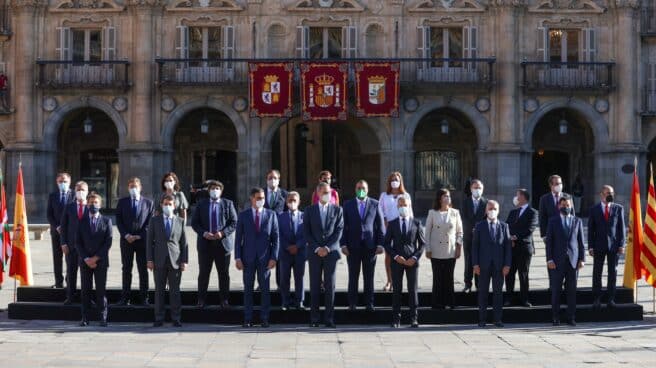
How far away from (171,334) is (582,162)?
29193 mm

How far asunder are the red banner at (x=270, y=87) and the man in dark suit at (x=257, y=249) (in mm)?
21242

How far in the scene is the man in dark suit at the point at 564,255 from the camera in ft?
54.1

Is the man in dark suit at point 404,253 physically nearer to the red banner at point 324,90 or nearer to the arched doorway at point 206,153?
the red banner at point 324,90

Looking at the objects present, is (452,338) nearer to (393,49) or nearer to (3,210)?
(3,210)

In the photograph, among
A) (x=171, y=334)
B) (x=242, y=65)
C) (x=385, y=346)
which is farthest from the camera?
(x=242, y=65)

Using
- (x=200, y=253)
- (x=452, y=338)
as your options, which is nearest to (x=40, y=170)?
(x=200, y=253)

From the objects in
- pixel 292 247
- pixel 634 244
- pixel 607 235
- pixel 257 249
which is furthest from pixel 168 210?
pixel 634 244

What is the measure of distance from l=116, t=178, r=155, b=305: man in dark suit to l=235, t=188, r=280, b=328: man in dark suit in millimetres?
1641

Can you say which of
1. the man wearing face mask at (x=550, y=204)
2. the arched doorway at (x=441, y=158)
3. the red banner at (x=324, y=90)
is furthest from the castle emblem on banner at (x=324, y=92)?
the man wearing face mask at (x=550, y=204)

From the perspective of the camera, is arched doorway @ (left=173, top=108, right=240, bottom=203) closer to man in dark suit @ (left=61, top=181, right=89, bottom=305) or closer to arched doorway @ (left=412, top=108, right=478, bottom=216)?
arched doorway @ (left=412, top=108, right=478, bottom=216)

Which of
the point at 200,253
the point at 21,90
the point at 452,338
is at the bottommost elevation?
the point at 452,338

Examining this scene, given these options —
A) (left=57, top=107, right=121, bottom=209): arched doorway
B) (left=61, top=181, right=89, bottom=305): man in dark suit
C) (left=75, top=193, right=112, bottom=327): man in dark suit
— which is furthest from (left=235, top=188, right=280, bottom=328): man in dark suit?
(left=57, top=107, right=121, bottom=209): arched doorway

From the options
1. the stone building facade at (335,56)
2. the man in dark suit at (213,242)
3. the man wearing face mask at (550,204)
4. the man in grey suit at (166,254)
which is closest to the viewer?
the man in grey suit at (166,254)

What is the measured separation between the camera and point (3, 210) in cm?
1916
